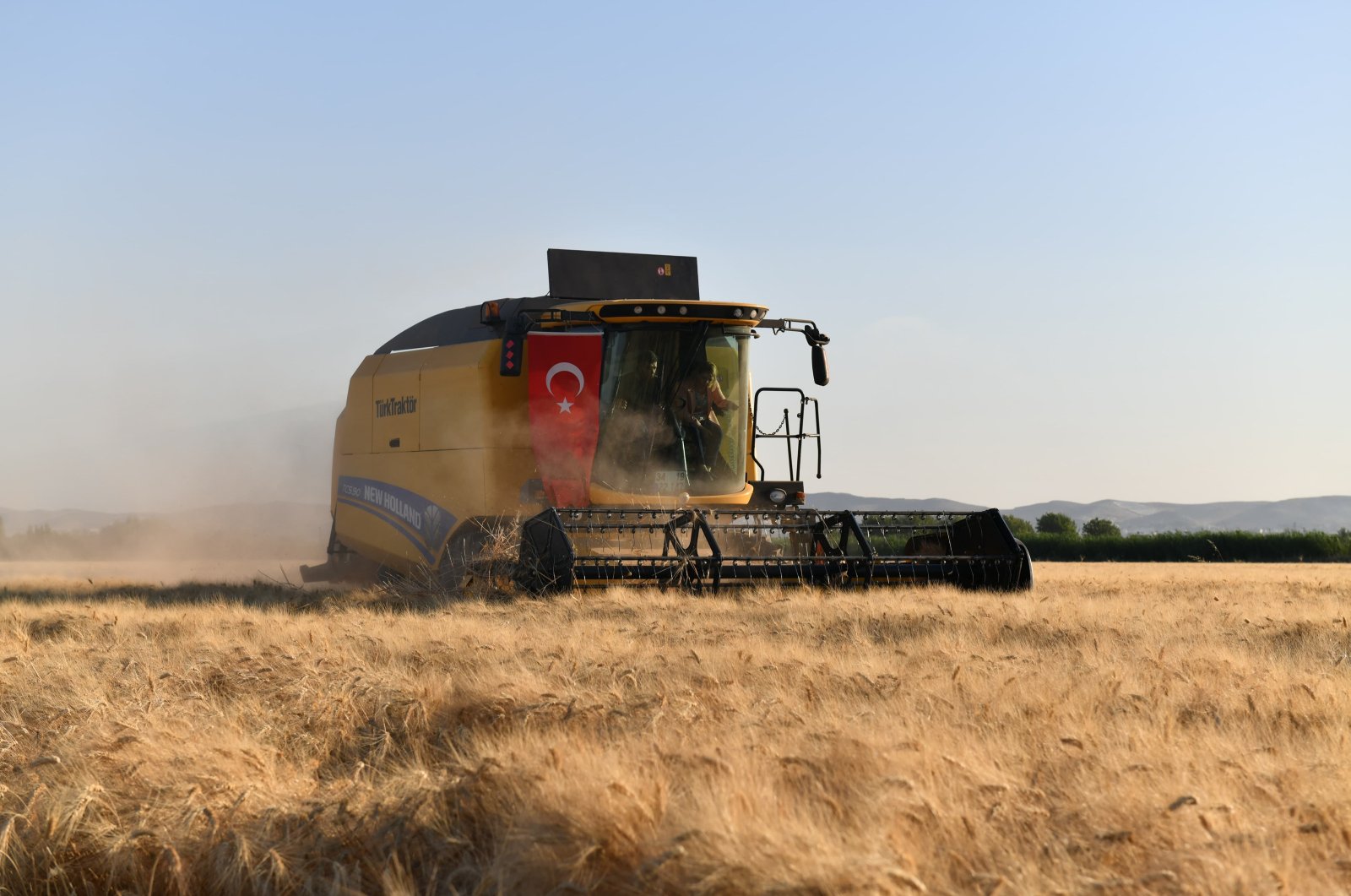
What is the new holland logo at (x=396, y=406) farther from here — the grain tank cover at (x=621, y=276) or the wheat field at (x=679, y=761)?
the wheat field at (x=679, y=761)

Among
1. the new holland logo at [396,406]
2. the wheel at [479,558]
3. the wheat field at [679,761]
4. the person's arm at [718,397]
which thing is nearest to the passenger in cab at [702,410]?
the person's arm at [718,397]

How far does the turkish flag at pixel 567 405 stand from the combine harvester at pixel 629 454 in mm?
14

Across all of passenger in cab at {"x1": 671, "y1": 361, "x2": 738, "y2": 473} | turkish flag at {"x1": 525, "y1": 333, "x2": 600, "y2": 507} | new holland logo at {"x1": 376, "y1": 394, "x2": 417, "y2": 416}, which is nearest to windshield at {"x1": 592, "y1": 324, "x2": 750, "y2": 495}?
passenger in cab at {"x1": 671, "y1": 361, "x2": 738, "y2": 473}

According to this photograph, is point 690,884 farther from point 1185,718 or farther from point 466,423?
point 466,423

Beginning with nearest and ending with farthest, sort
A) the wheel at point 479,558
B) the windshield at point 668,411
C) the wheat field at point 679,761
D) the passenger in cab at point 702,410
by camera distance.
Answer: the wheat field at point 679,761, the wheel at point 479,558, the windshield at point 668,411, the passenger in cab at point 702,410

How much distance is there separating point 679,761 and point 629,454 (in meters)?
9.17

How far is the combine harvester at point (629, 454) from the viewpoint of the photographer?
12.9m

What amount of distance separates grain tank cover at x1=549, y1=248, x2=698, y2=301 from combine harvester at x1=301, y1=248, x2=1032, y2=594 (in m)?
0.10

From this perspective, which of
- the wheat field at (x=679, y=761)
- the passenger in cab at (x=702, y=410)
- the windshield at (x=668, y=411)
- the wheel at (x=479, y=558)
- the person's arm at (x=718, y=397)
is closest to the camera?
the wheat field at (x=679, y=761)

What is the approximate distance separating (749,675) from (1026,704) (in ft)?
4.91

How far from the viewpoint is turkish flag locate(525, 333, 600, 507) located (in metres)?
13.2

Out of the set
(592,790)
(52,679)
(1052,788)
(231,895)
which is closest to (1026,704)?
(1052,788)

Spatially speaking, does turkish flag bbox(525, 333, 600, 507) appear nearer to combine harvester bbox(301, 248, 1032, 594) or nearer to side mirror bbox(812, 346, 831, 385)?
combine harvester bbox(301, 248, 1032, 594)

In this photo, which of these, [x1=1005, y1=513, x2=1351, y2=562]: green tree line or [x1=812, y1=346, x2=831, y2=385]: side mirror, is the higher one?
[x1=812, y1=346, x2=831, y2=385]: side mirror
